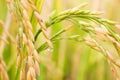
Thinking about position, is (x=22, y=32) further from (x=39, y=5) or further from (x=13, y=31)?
(x=13, y=31)

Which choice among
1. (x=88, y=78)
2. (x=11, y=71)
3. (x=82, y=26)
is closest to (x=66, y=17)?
(x=82, y=26)

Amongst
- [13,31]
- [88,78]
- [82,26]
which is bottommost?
[88,78]

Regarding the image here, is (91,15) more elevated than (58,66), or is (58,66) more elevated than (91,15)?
(91,15)

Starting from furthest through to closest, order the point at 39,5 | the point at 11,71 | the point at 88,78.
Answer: the point at 88,78 → the point at 11,71 → the point at 39,5

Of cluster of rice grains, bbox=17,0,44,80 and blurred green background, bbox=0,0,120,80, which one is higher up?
cluster of rice grains, bbox=17,0,44,80

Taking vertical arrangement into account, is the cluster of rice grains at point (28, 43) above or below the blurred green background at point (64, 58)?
above

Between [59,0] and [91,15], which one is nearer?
[91,15]

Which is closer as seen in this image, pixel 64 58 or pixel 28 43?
pixel 28 43

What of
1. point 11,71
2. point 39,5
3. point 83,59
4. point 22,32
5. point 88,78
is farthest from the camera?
point 88,78

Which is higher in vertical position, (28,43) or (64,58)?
(28,43)

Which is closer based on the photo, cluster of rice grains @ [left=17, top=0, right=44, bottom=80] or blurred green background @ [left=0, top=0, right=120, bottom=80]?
cluster of rice grains @ [left=17, top=0, right=44, bottom=80]

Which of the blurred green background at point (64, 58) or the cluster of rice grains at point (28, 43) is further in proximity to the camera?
the blurred green background at point (64, 58)
